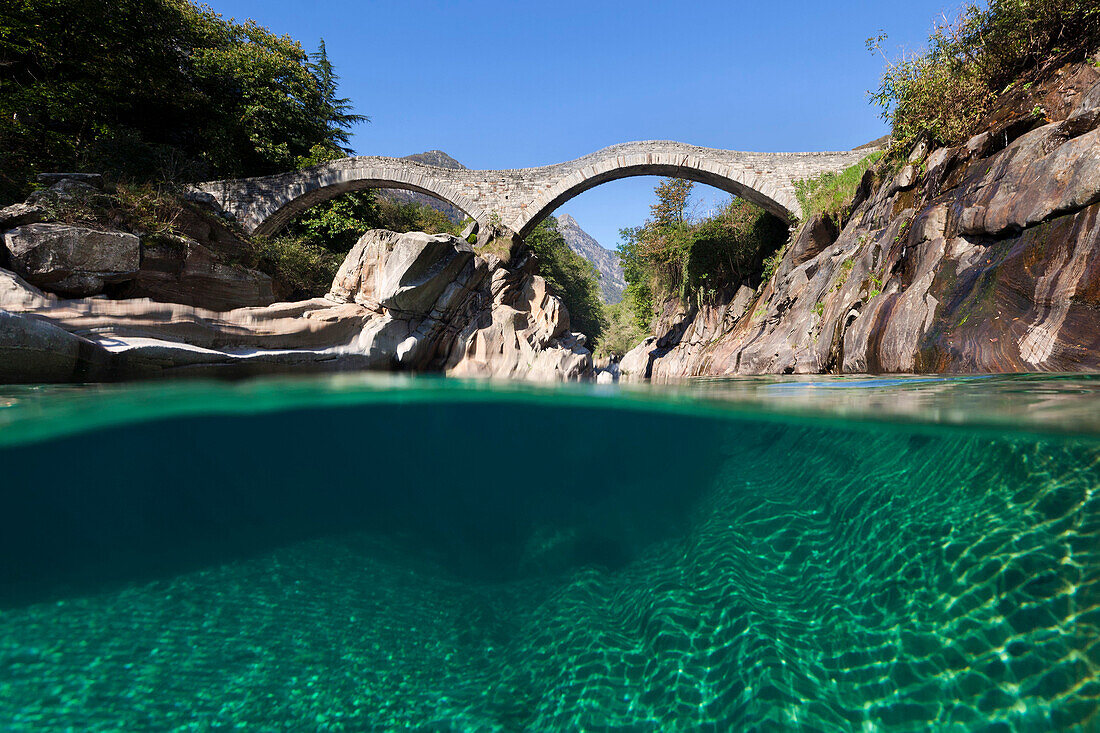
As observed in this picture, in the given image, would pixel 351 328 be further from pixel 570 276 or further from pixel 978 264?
pixel 570 276

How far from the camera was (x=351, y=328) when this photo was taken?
35.6 ft

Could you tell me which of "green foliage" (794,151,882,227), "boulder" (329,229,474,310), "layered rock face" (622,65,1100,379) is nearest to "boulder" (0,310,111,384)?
"boulder" (329,229,474,310)

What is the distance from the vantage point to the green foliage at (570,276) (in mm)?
31094

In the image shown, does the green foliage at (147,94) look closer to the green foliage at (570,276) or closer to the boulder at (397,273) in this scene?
the boulder at (397,273)

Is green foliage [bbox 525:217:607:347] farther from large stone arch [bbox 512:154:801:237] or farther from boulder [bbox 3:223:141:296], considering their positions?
boulder [bbox 3:223:141:296]

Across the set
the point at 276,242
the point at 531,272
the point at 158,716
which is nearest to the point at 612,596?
the point at 158,716

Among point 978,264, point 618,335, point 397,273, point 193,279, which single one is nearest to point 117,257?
point 193,279

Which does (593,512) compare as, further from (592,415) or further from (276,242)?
(276,242)

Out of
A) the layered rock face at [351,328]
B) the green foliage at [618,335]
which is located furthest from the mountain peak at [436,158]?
A: the layered rock face at [351,328]

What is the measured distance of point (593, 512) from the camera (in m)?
7.10

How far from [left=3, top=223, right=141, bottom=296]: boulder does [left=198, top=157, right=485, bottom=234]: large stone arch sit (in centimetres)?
1172

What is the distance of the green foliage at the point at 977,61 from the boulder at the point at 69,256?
18.2 metres

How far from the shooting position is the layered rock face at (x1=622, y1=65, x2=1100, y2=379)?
579 cm

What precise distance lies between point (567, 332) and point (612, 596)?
10.8m
